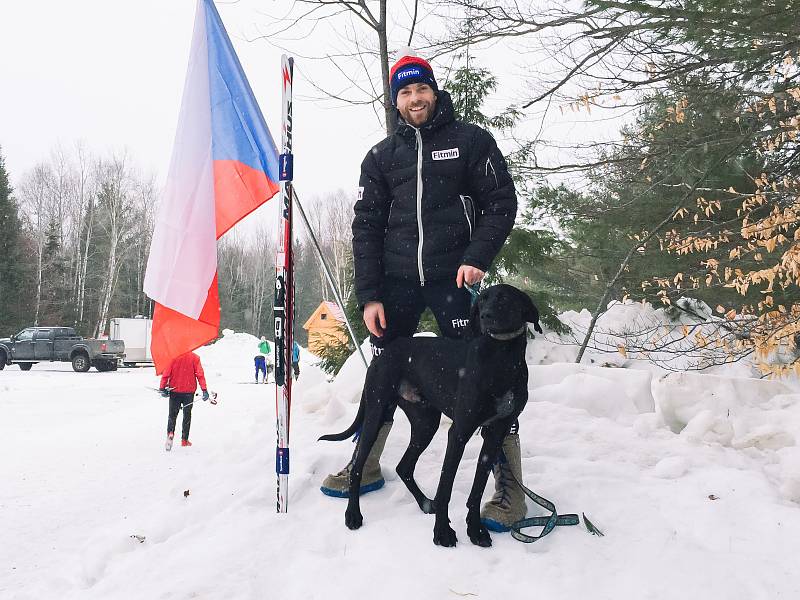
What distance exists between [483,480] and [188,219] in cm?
248

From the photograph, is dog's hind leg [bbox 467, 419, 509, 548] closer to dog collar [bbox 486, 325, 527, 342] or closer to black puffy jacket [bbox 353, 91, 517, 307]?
dog collar [bbox 486, 325, 527, 342]

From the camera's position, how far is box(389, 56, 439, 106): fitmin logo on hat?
114 inches

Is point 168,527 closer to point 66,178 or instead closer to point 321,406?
point 321,406

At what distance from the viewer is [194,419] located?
967 cm

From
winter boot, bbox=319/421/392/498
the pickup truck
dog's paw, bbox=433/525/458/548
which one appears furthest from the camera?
the pickup truck

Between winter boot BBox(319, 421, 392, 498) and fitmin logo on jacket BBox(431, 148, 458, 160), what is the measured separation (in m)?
1.49

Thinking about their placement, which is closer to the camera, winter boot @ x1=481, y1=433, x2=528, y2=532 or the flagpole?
winter boot @ x1=481, y1=433, x2=528, y2=532

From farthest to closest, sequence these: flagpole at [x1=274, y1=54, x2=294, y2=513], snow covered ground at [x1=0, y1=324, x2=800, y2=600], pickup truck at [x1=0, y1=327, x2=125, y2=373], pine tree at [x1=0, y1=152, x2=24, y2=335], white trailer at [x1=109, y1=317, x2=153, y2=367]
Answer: pine tree at [x1=0, y1=152, x2=24, y2=335]
white trailer at [x1=109, y1=317, x2=153, y2=367]
pickup truck at [x1=0, y1=327, x2=125, y2=373]
flagpole at [x1=274, y1=54, x2=294, y2=513]
snow covered ground at [x1=0, y1=324, x2=800, y2=600]

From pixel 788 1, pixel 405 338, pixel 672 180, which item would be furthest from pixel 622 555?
pixel 672 180

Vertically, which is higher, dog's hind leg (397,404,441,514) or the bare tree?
the bare tree

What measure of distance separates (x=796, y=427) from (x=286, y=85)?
13.7 feet

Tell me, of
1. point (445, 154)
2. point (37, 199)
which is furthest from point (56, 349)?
point (445, 154)

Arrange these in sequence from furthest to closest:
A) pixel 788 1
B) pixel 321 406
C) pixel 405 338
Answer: pixel 321 406, pixel 788 1, pixel 405 338

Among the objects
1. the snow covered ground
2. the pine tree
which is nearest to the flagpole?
the snow covered ground
